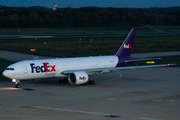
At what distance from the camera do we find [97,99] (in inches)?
1197

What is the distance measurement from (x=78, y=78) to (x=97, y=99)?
746 cm

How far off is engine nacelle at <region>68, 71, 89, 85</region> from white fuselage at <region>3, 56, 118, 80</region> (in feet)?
4.53

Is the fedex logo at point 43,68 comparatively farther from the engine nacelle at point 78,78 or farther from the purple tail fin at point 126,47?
the purple tail fin at point 126,47

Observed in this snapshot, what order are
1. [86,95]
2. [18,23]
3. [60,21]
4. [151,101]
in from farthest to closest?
[60,21] → [18,23] → [86,95] → [151,101]

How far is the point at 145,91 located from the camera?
114ft

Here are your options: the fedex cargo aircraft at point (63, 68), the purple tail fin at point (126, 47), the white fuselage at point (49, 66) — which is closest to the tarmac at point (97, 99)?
the fedex cargo aircraft at point (63, 68)

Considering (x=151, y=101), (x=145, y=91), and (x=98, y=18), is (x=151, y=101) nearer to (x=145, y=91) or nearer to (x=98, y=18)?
(x=145, y=91)

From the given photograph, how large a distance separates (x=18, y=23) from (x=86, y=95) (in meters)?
142

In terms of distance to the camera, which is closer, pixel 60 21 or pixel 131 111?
pixel 131 111

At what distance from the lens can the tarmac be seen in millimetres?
24031

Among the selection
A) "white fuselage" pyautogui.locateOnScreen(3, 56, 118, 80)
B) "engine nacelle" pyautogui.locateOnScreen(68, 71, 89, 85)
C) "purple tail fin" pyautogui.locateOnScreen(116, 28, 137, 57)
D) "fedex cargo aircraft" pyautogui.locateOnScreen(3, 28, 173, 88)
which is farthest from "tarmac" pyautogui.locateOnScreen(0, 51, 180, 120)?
"purple tail fin" pyautogui.locateOnScreen(116, 28, 137, 57)

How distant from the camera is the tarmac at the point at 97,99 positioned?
24.0 meters

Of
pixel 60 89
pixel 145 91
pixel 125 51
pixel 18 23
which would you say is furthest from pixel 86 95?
pixel 18 23

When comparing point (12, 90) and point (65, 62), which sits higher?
point (65, 62)
